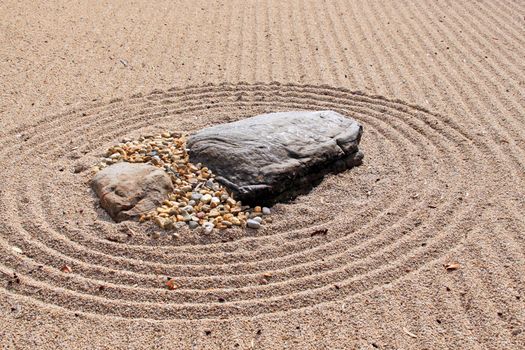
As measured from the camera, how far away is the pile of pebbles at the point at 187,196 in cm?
547

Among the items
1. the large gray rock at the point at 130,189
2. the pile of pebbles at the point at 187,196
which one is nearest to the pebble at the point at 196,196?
the pile of pebbles at the point at 187,196

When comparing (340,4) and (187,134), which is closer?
(187,134)

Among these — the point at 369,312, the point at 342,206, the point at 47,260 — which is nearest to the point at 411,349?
the point at 369,312

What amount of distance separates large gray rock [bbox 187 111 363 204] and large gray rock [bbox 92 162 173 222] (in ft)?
1.88

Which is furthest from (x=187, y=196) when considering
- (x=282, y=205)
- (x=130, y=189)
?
(x=282, y=205)

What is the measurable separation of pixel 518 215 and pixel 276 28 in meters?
6.10

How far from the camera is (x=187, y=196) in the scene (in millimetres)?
5754

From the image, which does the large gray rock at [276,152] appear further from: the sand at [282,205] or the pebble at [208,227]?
the pebble at [208,227]

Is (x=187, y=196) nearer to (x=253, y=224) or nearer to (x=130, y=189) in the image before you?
(x=130, y=189)

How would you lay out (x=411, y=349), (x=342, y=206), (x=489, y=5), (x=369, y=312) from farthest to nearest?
(x=489, y=5)
(x=342, y=206)
(x=369, y=312)
(x=411, y=349)

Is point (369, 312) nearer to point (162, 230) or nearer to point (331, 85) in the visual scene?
point (162, 230)

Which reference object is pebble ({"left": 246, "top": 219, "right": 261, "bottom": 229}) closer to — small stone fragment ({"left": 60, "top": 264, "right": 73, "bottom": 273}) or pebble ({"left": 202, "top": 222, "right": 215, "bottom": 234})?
pebble ({"left": 202, "top": 222, "right": 215, "bottom": 234})

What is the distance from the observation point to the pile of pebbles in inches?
215

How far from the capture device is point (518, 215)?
5551mm
